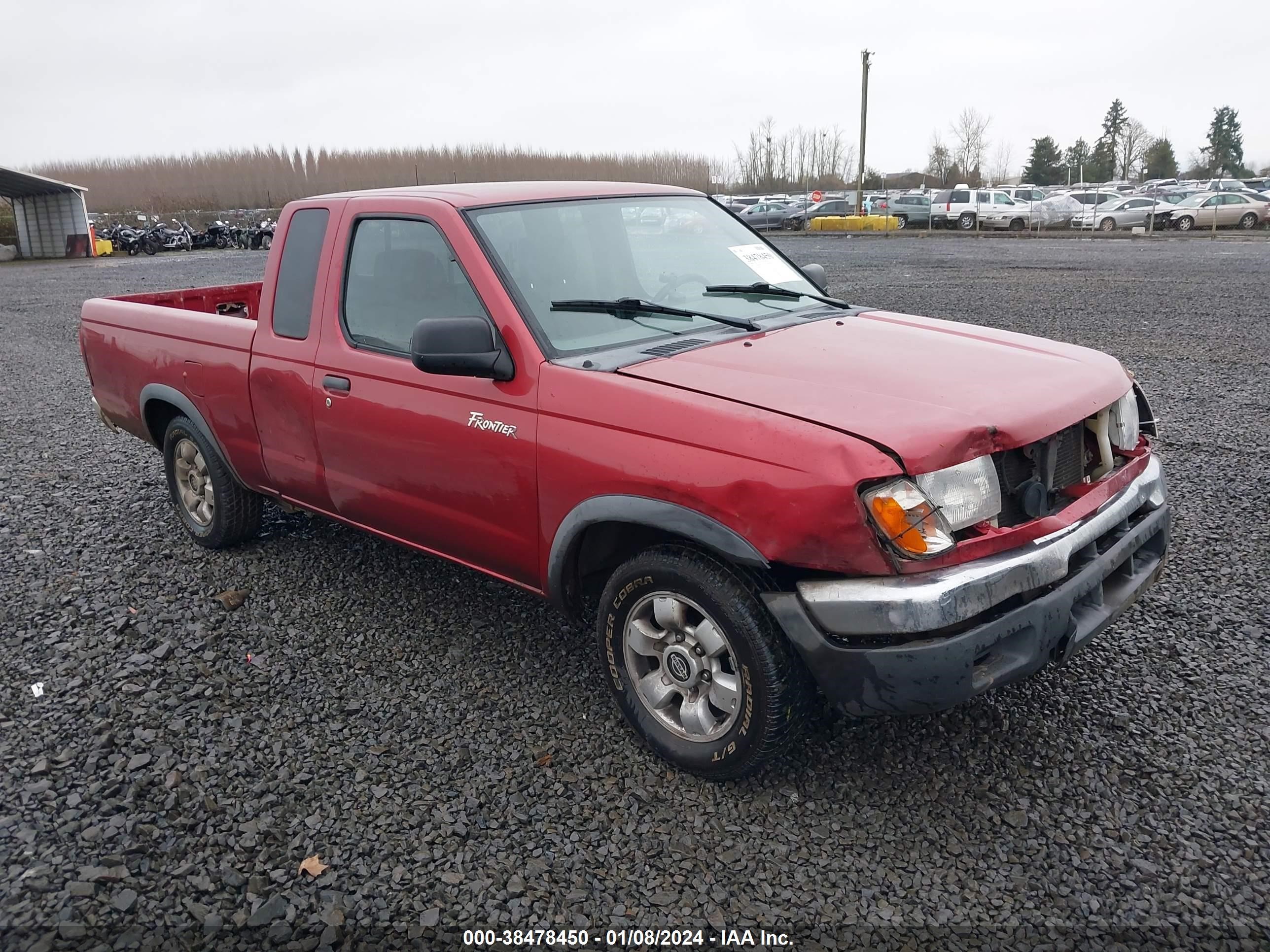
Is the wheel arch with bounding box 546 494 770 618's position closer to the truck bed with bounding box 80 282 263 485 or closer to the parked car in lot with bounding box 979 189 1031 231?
the truck bed with bounding box 80 282 263 485

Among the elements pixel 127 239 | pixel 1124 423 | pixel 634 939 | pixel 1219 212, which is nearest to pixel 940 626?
pixel 634 939

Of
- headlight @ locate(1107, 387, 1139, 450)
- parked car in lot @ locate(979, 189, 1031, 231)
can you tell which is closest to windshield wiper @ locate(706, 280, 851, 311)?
headlight @ locate(1107, 387, 1139, 450)

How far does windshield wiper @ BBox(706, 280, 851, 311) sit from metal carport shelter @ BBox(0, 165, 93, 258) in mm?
36259

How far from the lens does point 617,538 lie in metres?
3.29

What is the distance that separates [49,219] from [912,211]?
34.0m

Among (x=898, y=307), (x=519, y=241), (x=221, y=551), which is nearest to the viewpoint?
(x=519, y=241)

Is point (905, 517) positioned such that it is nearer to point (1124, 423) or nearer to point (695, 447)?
point (695, 447)

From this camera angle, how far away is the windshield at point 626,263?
11.5 ft

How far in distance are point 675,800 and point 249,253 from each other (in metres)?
37.8

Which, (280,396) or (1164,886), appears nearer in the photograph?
(1164,886)

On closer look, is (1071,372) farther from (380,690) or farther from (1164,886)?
(380,690)

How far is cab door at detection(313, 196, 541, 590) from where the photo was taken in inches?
132

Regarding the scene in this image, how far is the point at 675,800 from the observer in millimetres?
Answer: 3039

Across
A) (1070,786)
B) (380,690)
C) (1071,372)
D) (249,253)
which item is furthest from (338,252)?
(249,253)
